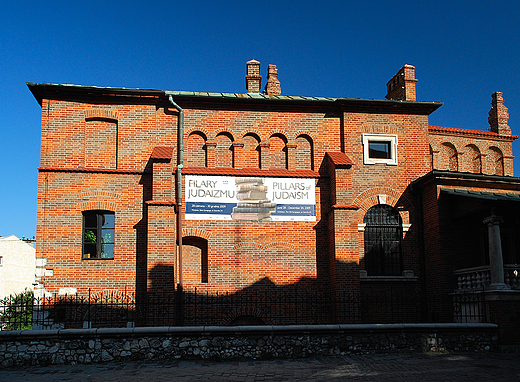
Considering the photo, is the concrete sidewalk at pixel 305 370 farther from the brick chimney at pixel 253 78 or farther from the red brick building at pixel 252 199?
the brick chimney at pixel 253 78

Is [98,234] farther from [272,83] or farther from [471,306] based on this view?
[471,306]

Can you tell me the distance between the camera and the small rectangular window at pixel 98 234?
1479 cm

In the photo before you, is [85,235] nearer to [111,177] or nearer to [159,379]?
[111,177]

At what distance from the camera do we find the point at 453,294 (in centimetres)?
1416

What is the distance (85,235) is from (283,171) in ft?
22.0

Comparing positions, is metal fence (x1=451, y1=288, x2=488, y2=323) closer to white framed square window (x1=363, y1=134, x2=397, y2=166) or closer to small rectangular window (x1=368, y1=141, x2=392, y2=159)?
white framed square window (x1=363, y1=134, x2=397, y2=166)

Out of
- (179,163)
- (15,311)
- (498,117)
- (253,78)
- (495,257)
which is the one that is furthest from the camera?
(498,117)

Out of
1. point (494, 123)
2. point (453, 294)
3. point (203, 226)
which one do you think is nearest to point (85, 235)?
point (203, 226)

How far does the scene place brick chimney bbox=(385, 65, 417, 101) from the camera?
19.4 metres

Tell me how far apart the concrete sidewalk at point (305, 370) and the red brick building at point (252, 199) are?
164 inches

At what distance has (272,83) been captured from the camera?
18656 millimetres

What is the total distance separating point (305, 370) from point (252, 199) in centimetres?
695

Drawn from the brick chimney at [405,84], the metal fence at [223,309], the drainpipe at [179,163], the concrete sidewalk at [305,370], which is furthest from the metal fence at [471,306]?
the brick chimney at [405,84]

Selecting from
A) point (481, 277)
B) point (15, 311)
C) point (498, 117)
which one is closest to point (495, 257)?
point (481, 277)
